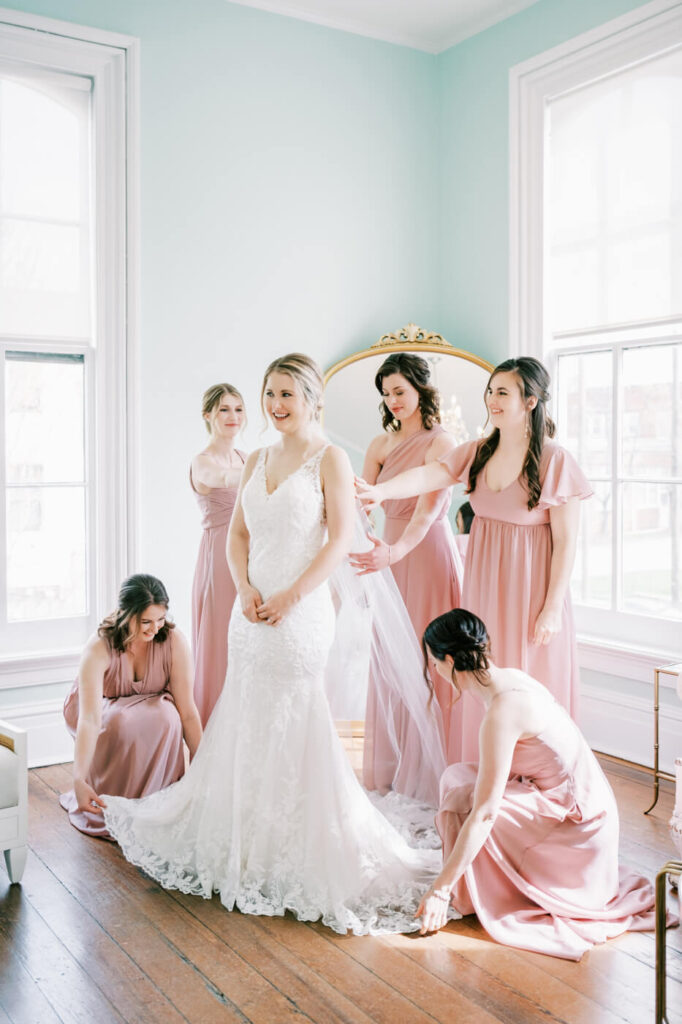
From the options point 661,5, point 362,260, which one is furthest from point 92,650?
point 661,5

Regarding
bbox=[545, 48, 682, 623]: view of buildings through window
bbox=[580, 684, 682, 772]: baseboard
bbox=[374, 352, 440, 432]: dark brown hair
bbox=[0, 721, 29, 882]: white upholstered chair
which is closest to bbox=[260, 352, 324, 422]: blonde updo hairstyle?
bbox=[374, 352, 440, 432]: dark brown hair

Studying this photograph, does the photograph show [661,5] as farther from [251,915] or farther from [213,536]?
[251,915]

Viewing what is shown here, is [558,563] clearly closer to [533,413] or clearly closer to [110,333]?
[533,413]

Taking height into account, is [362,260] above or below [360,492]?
above

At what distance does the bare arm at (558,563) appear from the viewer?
3.21 m

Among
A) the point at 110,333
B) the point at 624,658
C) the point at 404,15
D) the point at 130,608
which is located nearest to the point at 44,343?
the point at 110,333

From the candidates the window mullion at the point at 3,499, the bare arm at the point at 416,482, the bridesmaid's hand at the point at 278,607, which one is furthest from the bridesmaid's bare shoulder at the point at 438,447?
the window mullion at the point at 3,499

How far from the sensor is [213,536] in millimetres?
4035

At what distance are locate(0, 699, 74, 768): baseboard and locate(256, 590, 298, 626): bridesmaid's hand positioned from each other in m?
1.74

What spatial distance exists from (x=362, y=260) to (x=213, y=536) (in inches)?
76.7

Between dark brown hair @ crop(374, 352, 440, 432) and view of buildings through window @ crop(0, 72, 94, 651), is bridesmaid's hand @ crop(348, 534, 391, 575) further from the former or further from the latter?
view of buildings through window @ crop(0, 72, 94, 651)

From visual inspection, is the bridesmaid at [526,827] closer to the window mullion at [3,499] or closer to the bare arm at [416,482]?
the bare arm at [416,482]

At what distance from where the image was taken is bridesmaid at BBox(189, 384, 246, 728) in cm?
400

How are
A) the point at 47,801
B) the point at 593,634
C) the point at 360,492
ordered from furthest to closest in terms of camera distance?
the point at 593,634 → the point at 47,801 → the point at 360,492
